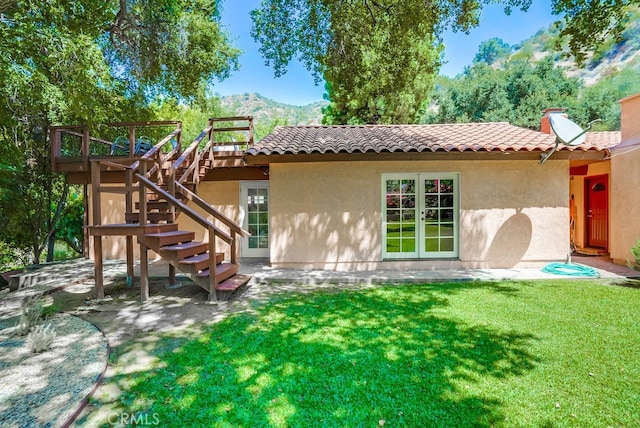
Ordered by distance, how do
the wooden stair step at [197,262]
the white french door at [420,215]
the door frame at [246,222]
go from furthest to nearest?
1. the door frame at [246,222]
2. the white french door at [420,215]
3. the wooden stair step at [197,262]

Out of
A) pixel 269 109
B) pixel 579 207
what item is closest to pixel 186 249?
pixel 579 207

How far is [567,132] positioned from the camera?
673 cm

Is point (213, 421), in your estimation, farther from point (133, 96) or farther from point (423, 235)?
point (133, 96)

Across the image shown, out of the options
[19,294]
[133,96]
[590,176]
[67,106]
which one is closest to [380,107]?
[590,176]

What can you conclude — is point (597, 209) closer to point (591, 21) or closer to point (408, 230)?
point (408, 230)

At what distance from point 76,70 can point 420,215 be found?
713 cm

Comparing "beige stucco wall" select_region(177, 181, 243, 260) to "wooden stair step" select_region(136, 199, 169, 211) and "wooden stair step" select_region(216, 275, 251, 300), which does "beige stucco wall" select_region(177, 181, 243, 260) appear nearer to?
"wooden stair step" select_region(136, 199, 169, 211)

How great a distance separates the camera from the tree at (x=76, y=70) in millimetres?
5344

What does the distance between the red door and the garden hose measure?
3477 millimetres

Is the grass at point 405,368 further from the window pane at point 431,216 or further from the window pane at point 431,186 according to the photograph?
the window pane at point 431,186

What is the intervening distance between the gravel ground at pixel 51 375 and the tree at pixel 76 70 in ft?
13.6

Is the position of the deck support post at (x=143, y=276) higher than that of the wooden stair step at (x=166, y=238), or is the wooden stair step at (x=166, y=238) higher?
the wooden stair step at (x=166, y=238)

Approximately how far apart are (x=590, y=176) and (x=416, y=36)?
7.03 metres

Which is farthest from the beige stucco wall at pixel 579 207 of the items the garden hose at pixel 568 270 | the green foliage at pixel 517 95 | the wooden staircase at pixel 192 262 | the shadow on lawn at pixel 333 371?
the green foliage at pixel 517 95
